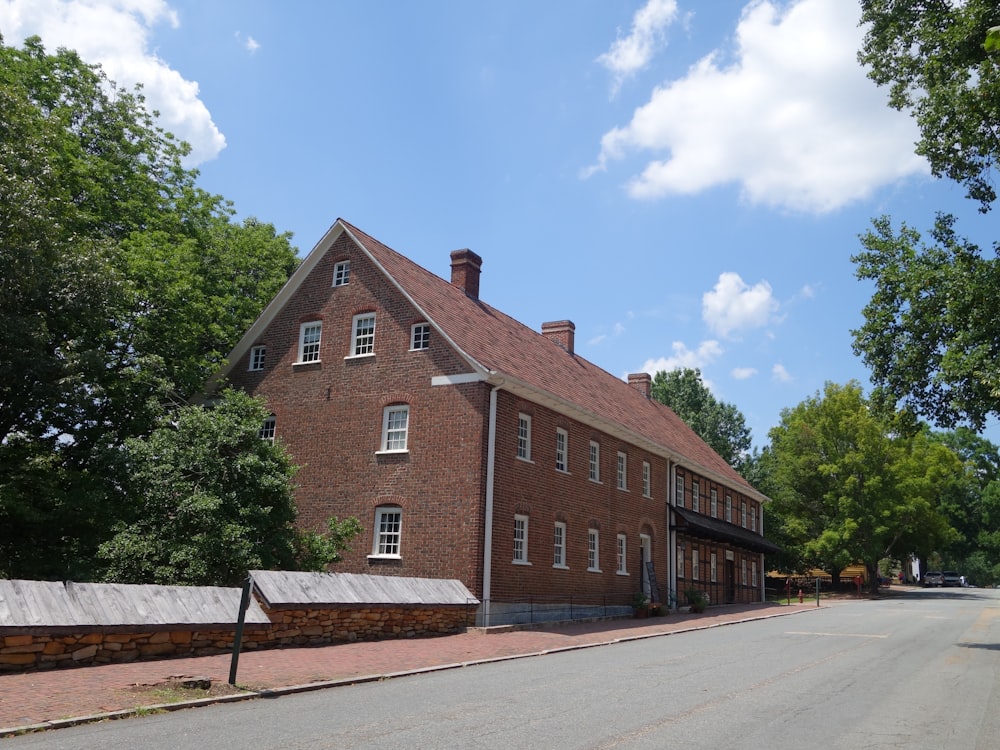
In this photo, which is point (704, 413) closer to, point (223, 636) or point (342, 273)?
point (342, 273)

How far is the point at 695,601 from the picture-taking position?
31047mm

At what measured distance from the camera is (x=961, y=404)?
19.5 meters

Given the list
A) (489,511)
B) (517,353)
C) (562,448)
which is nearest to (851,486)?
(562,448)

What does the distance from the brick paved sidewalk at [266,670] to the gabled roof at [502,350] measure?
22.7ft

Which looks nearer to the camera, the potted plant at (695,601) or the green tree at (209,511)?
the green tree at (209,511)

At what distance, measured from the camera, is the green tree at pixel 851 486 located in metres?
48.9

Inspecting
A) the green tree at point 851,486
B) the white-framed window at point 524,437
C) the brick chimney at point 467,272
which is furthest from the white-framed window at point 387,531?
the green tree at point 851,486

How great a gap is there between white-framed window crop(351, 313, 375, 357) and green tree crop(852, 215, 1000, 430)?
13188mm

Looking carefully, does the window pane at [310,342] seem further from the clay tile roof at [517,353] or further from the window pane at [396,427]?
the window pane at [396,427]

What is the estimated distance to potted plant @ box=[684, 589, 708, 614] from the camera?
31031mm

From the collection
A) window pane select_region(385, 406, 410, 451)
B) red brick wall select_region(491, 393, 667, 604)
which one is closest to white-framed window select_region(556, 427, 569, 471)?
red brick wall select_region(491, 393, 667, 604)

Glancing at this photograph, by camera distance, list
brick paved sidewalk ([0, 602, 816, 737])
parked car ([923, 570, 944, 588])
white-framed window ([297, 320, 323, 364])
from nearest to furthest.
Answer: brick paved sidewalk ([0, 602, 816, 737]), white-framed window ([297, 320, 323, 364]), parked car ([923, 570, 944, 588])

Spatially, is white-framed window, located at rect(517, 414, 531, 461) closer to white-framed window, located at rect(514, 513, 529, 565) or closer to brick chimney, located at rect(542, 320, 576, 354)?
white-framed window, located at rect(514, 513, 529, 565)

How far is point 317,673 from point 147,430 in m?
12.7
